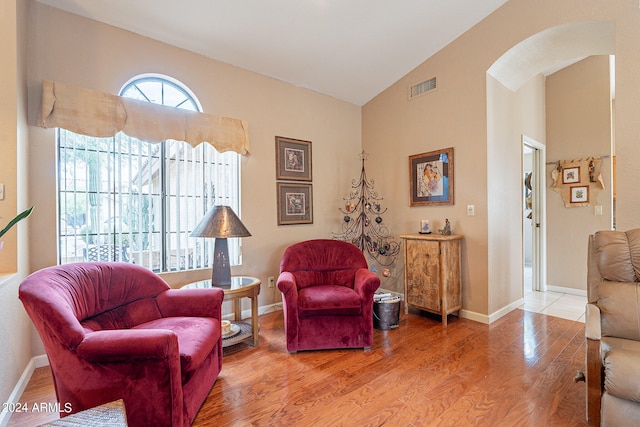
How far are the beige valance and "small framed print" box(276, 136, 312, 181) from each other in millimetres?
473

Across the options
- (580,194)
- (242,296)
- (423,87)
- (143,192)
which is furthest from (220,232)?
(580,194)

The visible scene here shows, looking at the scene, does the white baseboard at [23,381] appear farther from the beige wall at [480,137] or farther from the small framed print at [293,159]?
the beige wall at [480,137]

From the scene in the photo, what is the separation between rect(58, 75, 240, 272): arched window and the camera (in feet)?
8.08

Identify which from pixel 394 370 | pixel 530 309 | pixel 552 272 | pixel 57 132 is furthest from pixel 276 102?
pixel 552 272

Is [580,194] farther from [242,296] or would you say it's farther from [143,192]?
[143,192]

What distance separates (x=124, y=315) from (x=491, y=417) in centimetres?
235

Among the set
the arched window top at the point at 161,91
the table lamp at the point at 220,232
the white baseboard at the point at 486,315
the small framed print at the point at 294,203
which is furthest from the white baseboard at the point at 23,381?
the white baseboard at the point at 486,315

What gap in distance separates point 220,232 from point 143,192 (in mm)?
898

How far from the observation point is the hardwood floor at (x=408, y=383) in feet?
5.64

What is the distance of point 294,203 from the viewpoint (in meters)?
3.72

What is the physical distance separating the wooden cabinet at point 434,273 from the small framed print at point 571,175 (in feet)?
7.17

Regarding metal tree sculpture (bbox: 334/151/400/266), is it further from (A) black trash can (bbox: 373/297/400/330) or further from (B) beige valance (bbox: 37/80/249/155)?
(B) beige valance (bbox: 37/80/249/155)

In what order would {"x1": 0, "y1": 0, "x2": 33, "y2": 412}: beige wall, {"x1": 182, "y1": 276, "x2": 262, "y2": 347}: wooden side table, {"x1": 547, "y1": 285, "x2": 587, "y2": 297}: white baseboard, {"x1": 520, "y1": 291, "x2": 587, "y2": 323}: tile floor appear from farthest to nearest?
{"x1": 547, "y1": 285, "x2": 587, "y2": 297}: white baseboard, {"x1": 520, "y1": 291, "x2": 587, "y2": 323}: tile floor, {"x1": 182, "y1": 276, "x2": 262, "y2": 347}: wooden side table, {"x1": 0, "y1": 0, "x2": 33, "y2": 412}: beige wall

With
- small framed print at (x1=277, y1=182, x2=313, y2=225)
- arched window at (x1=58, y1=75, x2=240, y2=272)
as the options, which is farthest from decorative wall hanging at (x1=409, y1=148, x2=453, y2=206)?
arched window at (x1=58, y1=75, x2=240, y2=272)
